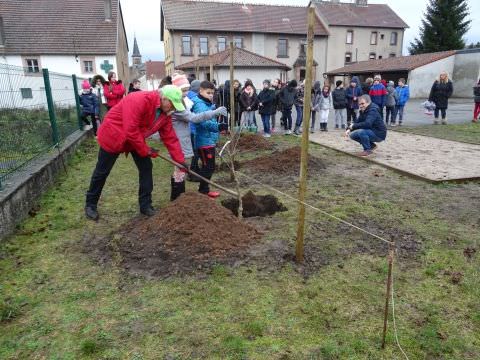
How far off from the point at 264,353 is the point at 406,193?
13.5 feet

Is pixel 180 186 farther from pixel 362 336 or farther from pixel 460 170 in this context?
pixel 460 170

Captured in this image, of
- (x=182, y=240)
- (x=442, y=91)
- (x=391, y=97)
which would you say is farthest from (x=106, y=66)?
(x=182, y=240)

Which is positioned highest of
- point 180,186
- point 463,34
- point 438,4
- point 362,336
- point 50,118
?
point 438,4

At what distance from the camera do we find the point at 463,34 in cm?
4081

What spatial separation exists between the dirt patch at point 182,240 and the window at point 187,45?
39.8 metres

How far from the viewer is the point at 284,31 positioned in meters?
42.4

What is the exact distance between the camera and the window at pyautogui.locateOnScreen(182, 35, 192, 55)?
40.9 metres

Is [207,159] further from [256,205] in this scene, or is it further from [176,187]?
[256,205]

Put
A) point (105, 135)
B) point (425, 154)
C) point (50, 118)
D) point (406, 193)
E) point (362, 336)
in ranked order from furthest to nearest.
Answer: point (425, 154) < point (50, 118) < point (406, 193) < point (105, 135) < point (362, 336)

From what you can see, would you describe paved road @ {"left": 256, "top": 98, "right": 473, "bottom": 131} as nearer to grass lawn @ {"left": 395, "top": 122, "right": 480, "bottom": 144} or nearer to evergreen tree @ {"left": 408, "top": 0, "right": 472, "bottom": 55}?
grass lawn @ {"left": 395, "top": 122, "right": 480, "bottom": 144}

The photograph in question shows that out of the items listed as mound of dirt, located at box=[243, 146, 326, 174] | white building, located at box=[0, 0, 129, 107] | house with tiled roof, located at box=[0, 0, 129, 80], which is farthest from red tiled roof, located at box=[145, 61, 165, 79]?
mound of dirt, located at box=[243, 146, 326, 174]

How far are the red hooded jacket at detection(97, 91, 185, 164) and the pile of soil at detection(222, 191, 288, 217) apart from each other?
1129 millimetres

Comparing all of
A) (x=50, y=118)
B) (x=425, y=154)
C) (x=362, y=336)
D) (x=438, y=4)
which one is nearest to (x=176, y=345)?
(x=362, y=336)

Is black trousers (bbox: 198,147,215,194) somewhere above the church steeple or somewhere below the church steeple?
below
